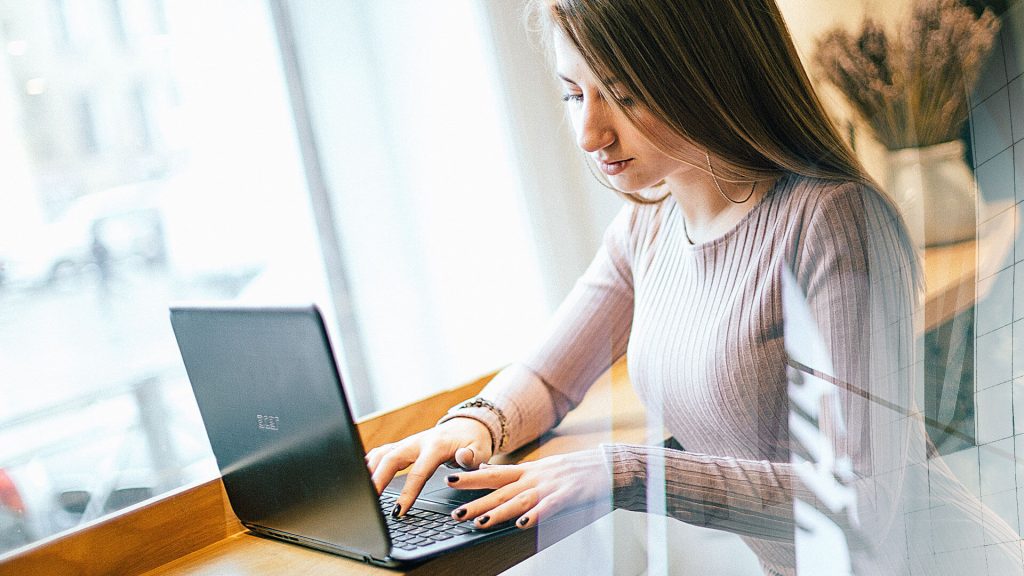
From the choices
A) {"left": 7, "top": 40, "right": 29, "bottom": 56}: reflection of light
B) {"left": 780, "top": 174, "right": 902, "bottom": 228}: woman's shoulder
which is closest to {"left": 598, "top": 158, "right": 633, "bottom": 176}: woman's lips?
{"left": 780, "top": 174, "right": 902, "bottom": 228}: woman's shoulder

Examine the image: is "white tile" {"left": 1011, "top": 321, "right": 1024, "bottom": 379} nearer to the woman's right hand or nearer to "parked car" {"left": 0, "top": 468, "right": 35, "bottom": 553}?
the woman's right hand

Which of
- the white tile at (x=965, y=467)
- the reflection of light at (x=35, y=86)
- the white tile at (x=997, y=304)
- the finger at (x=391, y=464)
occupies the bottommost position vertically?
the finger at (x=391, y=464)

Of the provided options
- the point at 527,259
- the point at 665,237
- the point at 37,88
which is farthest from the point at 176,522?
the point at 527,259

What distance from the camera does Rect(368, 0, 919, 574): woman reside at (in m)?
0.52

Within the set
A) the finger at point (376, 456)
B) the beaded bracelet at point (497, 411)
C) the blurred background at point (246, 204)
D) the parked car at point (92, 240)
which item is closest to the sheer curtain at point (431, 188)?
the blurred background at point (246, 204)

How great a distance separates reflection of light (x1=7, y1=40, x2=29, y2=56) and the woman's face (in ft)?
2.21

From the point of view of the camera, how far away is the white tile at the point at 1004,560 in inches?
18.9

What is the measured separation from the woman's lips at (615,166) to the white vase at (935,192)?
0.76 ft

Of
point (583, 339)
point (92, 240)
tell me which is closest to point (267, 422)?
point (583, 339)

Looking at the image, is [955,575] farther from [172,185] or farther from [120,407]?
[172,185]

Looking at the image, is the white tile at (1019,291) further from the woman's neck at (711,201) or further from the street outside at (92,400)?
the street outside at (92,400)

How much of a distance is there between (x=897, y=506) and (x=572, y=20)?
0.39 metres

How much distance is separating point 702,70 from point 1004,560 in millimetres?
353

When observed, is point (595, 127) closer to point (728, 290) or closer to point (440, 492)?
point (728, 290)
